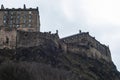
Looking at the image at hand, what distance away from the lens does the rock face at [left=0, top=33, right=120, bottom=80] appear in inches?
2953

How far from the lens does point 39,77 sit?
236 feet

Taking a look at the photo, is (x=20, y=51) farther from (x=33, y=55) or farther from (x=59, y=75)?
(x=59, y=75)

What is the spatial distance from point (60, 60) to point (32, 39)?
838 cm

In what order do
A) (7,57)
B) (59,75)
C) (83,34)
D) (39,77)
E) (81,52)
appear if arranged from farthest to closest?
(83,34) < (81,52) < (7,57) < (59,75) < (39,77)

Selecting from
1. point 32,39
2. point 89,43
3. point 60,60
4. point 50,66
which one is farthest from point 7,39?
point 89,43

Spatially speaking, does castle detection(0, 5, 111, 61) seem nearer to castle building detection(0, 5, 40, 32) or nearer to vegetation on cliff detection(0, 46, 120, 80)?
castle building detection(0, 5, 40, 32)

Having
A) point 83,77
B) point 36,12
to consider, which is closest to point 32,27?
point 36,12

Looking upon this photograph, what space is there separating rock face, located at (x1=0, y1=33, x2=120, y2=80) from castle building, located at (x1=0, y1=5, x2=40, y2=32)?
31.2ft

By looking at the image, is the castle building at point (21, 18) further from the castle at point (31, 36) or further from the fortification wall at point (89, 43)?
the fortification wall at point (89, 43)

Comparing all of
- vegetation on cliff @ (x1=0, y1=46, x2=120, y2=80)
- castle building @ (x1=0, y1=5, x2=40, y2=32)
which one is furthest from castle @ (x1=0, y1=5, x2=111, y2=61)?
vegetation on cliff @ (x1=0, y1=46, x2=120, y2=80)

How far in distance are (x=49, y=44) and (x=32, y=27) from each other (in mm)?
10451

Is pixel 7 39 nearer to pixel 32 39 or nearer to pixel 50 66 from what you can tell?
pixel 32 39

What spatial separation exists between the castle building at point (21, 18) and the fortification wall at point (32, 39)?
8127 millimetres

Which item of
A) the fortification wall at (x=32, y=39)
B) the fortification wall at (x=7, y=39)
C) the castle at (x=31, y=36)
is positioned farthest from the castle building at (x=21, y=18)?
the fortification wall at (x=7, y=39)
